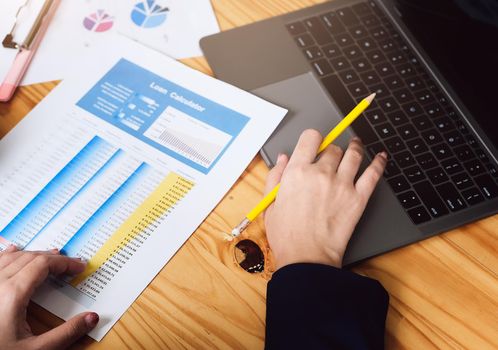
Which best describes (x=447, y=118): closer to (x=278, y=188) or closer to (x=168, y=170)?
(x=278, y=188)

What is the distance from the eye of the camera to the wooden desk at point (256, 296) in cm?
58

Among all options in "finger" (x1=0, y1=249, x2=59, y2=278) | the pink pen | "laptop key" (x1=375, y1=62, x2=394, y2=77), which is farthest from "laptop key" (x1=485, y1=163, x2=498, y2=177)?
the pink pen

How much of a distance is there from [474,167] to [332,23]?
0.32 meters

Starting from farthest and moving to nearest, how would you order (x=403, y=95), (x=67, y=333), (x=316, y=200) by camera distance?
(x=403, y=95)
(x=316, y=200)
(x=67, y=333)

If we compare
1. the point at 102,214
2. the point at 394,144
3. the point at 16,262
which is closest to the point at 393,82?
the point at 394,144

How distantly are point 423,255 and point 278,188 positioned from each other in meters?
0.20

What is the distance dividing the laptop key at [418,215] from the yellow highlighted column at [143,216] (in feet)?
0.93

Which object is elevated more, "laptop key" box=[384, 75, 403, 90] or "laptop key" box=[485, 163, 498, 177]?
"laptop key" box=[384, 75, 403, 90]

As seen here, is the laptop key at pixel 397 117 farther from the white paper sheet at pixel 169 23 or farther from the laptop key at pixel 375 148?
the white paper sheet at pixel 169 23

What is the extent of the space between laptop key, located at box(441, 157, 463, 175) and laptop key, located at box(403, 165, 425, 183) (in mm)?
35

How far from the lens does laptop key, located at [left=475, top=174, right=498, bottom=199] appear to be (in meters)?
0.66

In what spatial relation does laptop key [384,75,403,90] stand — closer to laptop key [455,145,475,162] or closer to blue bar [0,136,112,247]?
laptop key [455,145,475,162]

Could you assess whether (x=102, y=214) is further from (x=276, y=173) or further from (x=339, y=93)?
(x=339, y=93)

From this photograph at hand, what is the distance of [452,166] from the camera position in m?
0.68
